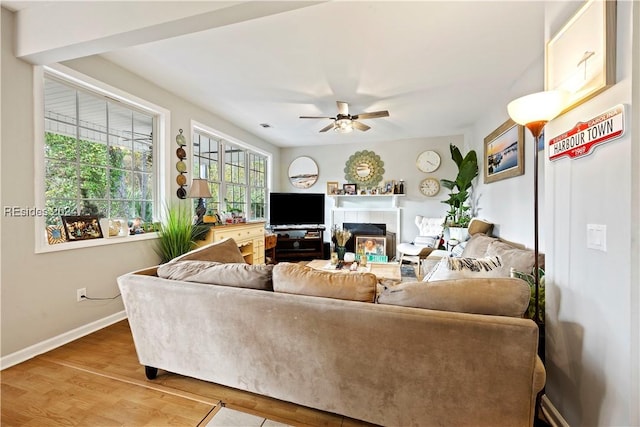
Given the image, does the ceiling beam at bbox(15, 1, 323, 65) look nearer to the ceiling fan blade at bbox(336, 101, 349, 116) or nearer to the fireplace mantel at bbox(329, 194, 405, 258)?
the ceiling fan blade at bbox(336, 101, 349, 116)

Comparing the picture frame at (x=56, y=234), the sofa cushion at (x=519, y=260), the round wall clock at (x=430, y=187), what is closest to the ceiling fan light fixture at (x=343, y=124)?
the sofa cushion at (x=519, y=260)

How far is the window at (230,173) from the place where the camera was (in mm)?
3881

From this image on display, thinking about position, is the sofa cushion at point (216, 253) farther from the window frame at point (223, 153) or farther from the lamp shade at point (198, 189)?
the window frame at point (223, 153)

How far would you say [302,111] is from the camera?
364cm

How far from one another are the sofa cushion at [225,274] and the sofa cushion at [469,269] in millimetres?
1058

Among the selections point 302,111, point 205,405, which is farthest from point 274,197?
point 205,405

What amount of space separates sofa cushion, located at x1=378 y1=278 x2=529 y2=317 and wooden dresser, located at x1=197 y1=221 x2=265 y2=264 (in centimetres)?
266

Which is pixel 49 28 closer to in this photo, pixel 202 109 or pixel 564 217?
pixel 202 109

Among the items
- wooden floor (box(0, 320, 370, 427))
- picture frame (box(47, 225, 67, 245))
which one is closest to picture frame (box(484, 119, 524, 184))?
wooden floor (box(0, 320, 370, 427))

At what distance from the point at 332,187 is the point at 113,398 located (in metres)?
4.58

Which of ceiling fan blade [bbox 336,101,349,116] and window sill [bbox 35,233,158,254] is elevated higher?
ceiling fan blade [bbox 336,101,349,116]

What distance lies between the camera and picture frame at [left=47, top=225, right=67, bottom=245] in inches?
85.5

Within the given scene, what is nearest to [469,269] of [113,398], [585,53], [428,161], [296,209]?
[585,53]

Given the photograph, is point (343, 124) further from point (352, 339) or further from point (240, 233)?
point (352, 339)
